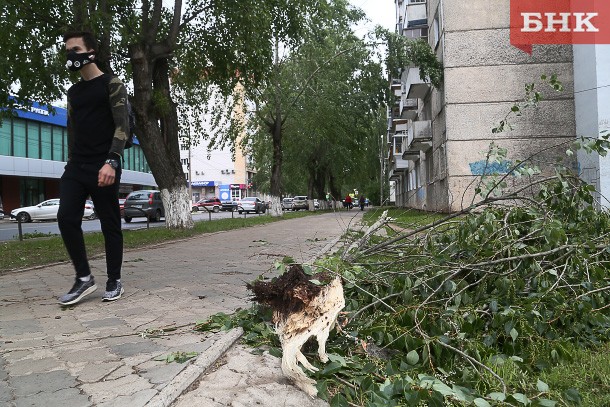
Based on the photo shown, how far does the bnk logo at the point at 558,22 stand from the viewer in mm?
15898

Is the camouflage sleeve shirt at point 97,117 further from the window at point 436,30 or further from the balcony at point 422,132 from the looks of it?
the balcony at point 422,132

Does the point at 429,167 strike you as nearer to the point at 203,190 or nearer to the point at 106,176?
the point at 106,176

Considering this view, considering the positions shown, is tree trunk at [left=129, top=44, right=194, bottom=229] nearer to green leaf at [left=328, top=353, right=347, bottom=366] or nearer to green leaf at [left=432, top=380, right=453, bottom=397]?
green leaf at [left=328, top=353, right=347, bottom=366]

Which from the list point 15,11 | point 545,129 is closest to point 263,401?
point 15,11

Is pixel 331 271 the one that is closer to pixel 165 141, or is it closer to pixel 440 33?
pixel 165 141

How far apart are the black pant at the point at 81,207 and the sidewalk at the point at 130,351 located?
1.49 feet

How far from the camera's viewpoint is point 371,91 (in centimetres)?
2561

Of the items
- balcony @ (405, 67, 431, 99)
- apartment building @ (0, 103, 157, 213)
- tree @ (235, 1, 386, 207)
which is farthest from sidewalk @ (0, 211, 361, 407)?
apartment building @ (0, 103, 157, 213)

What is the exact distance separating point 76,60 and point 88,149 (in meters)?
0.71

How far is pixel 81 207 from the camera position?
436cm

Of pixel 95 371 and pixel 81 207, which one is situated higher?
pixel 81 207

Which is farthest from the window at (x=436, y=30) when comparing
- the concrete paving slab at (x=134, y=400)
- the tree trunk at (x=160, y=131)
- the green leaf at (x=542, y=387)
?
the concrete paving slab at (x=134, y=400)

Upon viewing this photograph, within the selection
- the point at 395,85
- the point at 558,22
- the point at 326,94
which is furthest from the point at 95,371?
the point at 395,85

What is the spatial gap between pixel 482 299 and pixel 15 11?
1217cm
